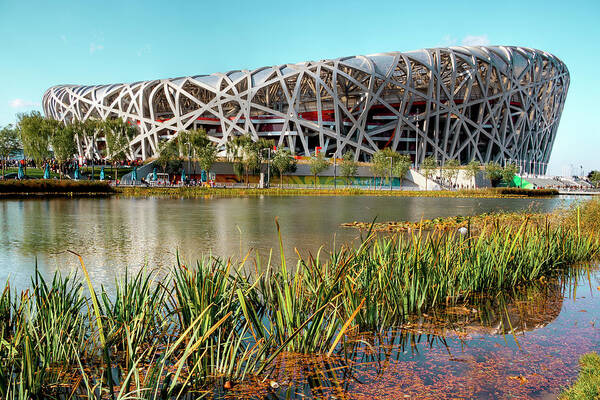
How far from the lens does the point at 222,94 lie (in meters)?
82.9

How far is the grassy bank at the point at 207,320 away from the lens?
12.1 ft

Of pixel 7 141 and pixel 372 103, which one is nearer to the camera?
pixel 7 141

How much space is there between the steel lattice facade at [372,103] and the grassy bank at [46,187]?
4490 cm

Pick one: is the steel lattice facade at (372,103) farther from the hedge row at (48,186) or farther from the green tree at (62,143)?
the hedge row at (48,186)

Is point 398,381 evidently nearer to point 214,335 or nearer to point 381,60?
point 214,335

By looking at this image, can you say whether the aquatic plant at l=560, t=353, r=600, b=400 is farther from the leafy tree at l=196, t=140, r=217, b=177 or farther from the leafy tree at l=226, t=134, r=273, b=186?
the leafy tree at l=226, t=134, r=273, b=186

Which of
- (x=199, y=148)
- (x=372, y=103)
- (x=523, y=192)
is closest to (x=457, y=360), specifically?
(x=523, y=192)

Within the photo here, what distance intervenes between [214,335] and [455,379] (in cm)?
223

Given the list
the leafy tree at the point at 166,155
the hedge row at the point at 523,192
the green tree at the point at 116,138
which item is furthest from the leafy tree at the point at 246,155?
the hedge row at the point at 523,192

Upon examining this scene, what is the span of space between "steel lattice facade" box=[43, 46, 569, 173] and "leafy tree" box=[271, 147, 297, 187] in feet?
45.0

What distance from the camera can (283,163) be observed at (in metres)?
65.6

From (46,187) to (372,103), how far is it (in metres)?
53.4

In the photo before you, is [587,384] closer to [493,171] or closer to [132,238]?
[132,238]

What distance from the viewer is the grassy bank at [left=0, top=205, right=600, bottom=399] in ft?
12.1
